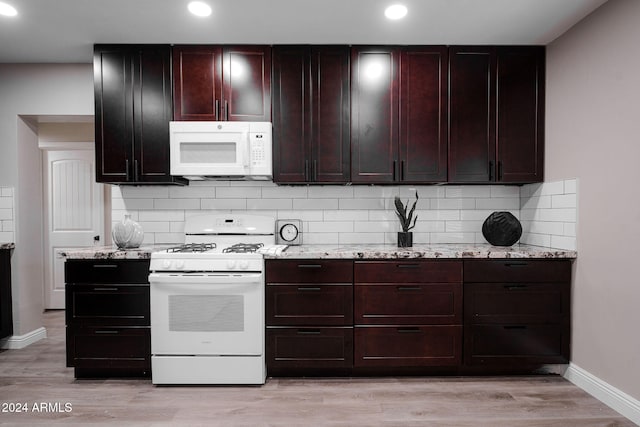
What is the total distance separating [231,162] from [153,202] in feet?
3.05

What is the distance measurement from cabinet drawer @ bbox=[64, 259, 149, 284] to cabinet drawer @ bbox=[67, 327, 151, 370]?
344mm

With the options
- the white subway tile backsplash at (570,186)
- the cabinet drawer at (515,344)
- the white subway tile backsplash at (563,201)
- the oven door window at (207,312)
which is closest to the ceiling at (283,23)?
the white subway tile backsplash at (570,186)

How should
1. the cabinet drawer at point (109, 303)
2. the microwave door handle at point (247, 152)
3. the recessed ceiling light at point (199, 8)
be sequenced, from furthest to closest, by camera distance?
the microwave door handle at point (247, 152), the cabinet drawer at point (109, 303), the recessed ceiling light at point (199, 8)

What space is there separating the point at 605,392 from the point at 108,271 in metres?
3.29

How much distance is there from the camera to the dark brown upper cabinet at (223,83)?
2926 millimetres

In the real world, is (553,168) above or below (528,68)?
below

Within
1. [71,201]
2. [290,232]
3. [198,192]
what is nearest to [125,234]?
[198,192]

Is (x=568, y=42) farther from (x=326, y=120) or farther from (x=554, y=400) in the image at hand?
(x=554, y=400)

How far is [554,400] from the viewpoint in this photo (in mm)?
2402

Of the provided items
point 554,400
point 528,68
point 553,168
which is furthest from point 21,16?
point 554,400

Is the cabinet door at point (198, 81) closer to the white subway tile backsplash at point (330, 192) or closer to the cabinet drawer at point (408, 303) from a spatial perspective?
the white subway tile backsplash at point (330, 192)

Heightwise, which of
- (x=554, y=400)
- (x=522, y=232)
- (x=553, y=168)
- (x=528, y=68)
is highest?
(x=528, y=68)

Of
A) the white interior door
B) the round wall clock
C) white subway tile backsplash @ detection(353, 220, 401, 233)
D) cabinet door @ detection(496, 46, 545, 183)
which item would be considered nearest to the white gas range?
the round wall clock

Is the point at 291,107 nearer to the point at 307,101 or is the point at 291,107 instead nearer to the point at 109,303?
the point at 307,101
